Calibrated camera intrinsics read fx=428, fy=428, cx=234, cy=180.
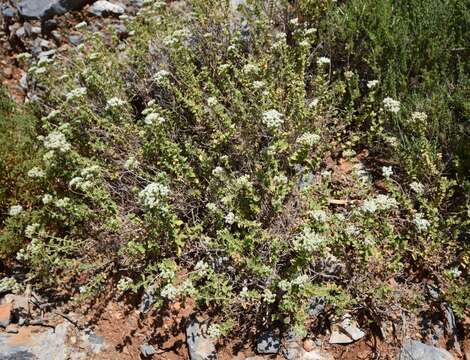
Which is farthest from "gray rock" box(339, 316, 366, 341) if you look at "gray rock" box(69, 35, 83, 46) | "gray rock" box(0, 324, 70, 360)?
"gray rock" box(69, 35, 83, 46)

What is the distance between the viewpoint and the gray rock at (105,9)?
21.6 ft

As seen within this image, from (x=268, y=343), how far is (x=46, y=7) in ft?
19.6

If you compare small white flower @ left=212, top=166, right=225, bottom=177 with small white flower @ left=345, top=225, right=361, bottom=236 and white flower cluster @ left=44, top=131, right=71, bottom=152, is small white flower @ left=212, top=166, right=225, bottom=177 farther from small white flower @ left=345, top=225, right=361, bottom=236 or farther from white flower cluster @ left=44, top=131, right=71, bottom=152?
white flower cluster @ left=44, top=131, right=71, bottom=152

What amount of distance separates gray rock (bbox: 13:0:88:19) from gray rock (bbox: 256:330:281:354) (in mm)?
5718

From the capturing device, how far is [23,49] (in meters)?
6.84

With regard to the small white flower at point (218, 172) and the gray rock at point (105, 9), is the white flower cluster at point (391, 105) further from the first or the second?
the gray rock at point (105, 9)

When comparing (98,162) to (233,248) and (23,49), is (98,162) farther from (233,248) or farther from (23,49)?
(23,49)

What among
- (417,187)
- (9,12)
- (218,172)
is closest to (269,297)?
(218,172)

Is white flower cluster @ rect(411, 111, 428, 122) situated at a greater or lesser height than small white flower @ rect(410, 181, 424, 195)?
greater

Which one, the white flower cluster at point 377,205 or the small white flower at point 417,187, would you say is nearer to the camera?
the white flower cluster at point 377,205

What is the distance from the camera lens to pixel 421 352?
330cm

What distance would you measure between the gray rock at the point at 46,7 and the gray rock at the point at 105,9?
224 millimetres

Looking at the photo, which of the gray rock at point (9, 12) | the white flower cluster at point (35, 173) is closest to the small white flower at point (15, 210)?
the white flower cluster at point (35, 173)

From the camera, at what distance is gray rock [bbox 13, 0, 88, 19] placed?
6566 mm
